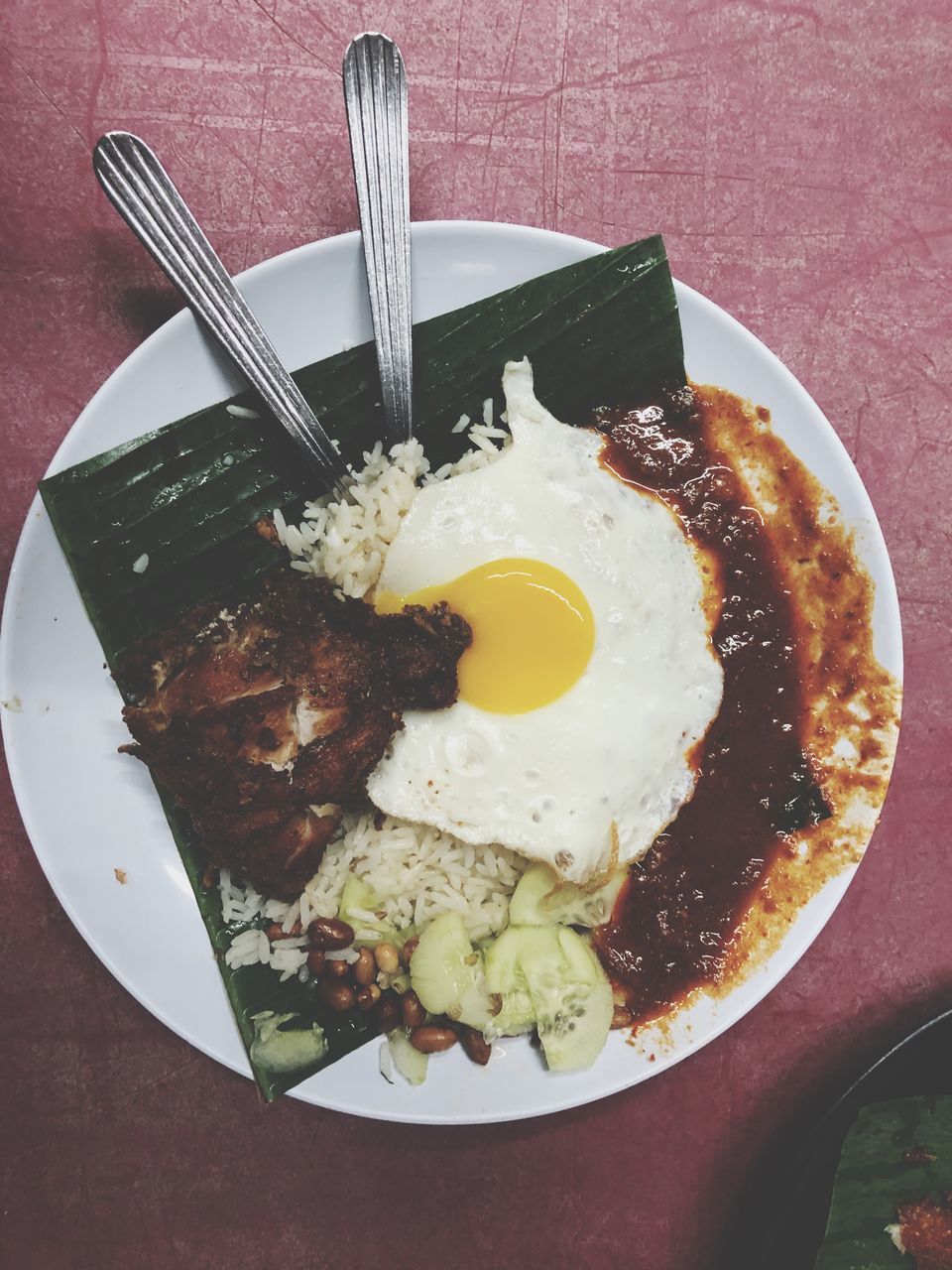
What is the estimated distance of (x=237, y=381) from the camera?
2943 mm

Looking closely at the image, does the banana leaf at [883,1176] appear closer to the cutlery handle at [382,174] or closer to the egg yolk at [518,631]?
the egg yolk at [518,631]

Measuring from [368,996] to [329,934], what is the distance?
289 millimetres

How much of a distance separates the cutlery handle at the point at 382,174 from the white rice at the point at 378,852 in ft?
1.57

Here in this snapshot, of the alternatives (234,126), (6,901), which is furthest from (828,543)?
(6,901)

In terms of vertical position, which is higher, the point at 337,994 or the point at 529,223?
the point at 529,223

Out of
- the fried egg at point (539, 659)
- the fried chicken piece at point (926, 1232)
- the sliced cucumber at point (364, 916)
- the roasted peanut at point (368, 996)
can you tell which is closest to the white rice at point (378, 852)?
the sliced cucumber at point (364, 916)

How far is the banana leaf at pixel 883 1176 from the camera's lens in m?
2.96

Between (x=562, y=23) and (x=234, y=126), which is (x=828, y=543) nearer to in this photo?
(x=562, y=23)

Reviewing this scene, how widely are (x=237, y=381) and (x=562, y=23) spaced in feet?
6.91

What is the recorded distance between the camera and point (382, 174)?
110 inches

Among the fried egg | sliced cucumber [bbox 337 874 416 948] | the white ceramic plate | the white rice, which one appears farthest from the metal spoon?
sliced cucumber [bbox 337 874 416 948]

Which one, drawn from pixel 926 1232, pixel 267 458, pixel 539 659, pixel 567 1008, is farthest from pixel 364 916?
pixel 926 1232

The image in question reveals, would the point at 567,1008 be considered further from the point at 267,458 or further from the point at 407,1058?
the point at 267,458

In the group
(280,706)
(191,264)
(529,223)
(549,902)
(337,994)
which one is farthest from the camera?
(529,223)
